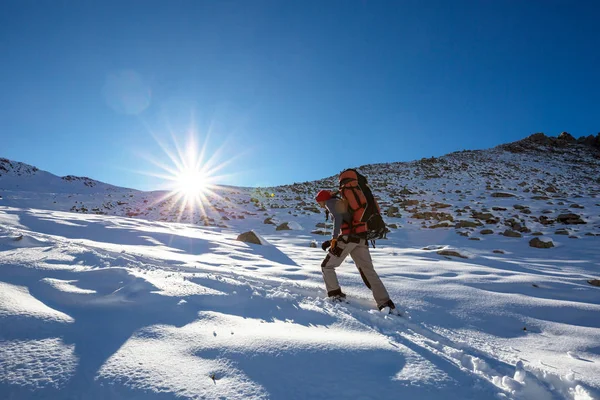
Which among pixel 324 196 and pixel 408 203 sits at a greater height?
pixel 408 203

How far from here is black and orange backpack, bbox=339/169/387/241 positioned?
12.9ft

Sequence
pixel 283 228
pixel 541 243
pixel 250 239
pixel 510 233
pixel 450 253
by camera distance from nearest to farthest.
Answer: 1. pixel 450 253
2. pixel 250 239
3. pixel 541 243
4. pixel 510 233
5. pixel 283 228

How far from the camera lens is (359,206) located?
3.93 metres

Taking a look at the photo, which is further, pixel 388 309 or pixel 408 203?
pixel 408 203

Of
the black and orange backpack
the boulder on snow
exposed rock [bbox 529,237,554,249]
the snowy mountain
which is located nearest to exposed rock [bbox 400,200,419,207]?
the boulder on snow

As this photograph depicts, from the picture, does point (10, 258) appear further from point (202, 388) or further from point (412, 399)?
point (412, 399)

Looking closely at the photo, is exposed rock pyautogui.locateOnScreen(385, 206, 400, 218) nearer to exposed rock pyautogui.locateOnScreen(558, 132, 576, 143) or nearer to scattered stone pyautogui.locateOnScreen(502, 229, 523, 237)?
scattered stone pyautogui.locateOnScreen(502, 229, 523, 237)

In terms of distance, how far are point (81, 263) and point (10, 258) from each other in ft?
2.56

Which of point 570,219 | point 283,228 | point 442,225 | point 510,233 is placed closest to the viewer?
point 510,233

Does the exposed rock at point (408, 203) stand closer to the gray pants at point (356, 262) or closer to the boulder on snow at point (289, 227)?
the boulder on snow at point (289, 227)

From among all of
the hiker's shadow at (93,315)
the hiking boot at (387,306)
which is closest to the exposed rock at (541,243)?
the hiking boot at (387,306)

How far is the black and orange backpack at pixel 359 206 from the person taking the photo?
393 centimetres

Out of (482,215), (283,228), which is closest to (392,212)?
(482,215)

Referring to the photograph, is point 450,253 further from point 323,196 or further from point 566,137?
point 566,137
